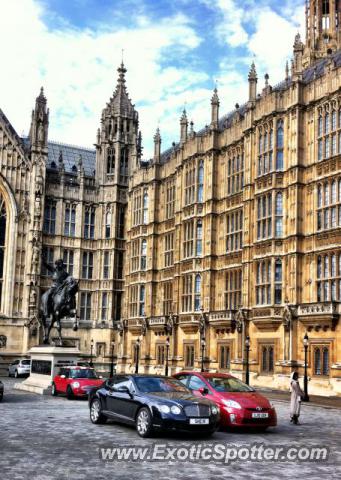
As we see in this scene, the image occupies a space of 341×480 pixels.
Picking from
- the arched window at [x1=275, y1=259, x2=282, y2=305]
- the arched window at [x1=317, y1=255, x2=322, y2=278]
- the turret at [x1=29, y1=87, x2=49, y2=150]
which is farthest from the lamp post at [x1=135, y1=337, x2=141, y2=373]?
the turret at [x1=29, y1=87, x2=49, y2=150]

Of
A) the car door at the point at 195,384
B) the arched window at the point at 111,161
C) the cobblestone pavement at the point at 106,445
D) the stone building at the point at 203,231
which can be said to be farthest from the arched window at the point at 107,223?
the car door at the point at 195,384

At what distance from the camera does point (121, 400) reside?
18219 millimetres

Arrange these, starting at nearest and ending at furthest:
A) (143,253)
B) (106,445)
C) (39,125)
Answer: (106,445) → (143,253) → (39,125)

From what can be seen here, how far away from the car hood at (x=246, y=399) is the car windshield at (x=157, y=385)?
56.9 inches

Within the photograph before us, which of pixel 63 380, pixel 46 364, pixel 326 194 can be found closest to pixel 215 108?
pixel 326 194

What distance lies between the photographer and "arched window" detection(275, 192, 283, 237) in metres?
41.3

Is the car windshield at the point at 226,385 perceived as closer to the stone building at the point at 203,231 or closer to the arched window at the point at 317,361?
the stone building at the point at 203,231

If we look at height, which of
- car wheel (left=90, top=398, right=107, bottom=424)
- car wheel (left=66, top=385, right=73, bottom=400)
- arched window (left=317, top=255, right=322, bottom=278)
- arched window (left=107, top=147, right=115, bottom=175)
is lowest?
car wheel (left=66, top=385, right=73, bottom=400)

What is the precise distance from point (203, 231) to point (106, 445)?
35.0m

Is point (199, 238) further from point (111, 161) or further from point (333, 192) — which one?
point (111, 161)

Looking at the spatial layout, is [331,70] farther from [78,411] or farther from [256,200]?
[78,411]

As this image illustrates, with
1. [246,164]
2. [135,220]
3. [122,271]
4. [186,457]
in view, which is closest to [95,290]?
[122,271]

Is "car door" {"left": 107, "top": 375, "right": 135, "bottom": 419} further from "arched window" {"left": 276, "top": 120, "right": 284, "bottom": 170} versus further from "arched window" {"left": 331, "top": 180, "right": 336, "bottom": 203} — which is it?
"arched window" {"left": 276, "top": 120, "right": 284, "bottom": 170}

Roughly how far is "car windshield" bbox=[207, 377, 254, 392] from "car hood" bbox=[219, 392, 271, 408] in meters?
0.46
